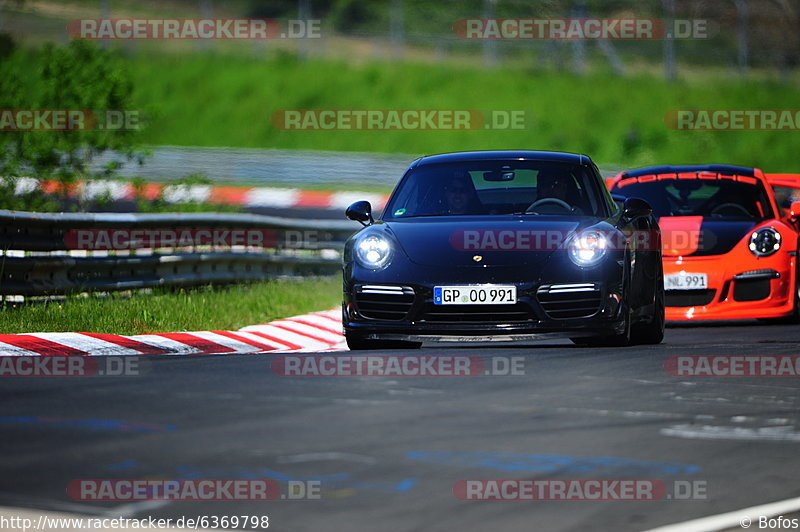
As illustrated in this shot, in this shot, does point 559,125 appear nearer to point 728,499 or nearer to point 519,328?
point 519,328

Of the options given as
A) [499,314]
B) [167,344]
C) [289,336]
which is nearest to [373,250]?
[499,314]

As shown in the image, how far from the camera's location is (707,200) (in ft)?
45.5

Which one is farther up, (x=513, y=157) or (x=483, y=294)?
(x=513, y=157)

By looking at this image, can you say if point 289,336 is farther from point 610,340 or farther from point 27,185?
point 27,185

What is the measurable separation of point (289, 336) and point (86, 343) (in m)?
2.36

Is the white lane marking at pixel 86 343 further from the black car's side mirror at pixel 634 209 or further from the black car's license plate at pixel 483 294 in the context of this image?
the black car's side mirror at pixel 634 209

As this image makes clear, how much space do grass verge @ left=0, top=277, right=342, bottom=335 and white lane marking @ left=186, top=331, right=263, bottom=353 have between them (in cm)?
61

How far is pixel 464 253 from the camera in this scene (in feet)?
31.0

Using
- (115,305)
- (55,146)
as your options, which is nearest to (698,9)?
(55,146)

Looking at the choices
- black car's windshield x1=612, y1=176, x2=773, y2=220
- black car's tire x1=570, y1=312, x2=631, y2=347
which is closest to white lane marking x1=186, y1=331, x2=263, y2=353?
black car's tire x1=570, y1=312, x2=631, y2=347

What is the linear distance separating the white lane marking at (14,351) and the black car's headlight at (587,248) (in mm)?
3339

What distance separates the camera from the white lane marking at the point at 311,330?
480 inches

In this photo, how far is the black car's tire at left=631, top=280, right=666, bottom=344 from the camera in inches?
414

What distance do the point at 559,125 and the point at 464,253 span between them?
31.8m
